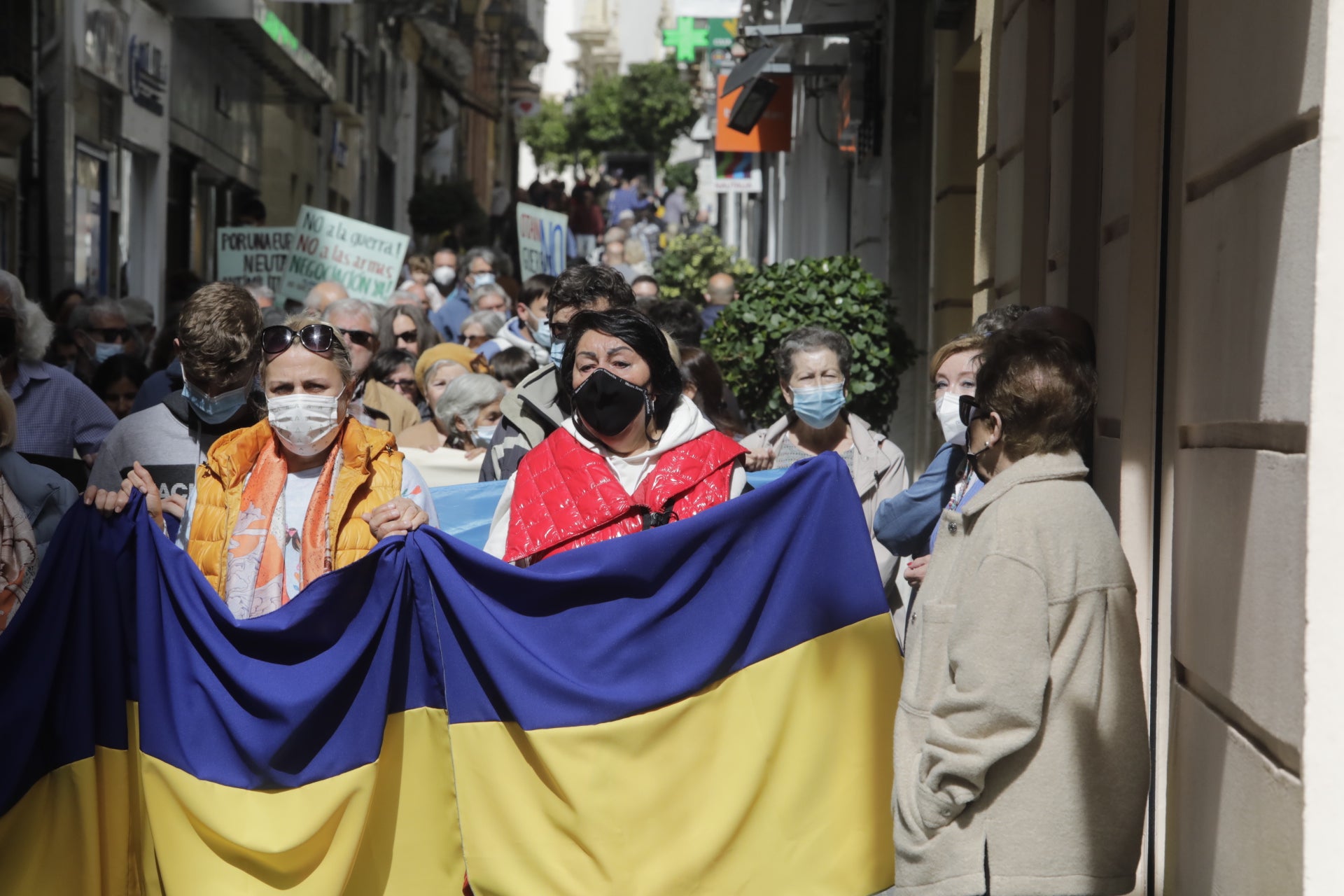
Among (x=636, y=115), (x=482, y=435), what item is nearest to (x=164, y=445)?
(x=482, y=435)

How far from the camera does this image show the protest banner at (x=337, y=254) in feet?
41.7

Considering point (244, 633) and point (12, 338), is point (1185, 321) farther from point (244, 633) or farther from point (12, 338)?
point (12, 338)

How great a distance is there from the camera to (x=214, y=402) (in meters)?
5.35

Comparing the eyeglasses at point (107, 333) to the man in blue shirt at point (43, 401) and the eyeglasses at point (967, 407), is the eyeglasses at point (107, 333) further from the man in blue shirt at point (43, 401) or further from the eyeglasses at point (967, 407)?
the eyeglasses at point (967, 407)

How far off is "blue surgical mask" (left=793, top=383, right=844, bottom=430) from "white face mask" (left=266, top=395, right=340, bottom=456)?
2299mm

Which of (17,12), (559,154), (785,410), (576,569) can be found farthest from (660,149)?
(576,569)

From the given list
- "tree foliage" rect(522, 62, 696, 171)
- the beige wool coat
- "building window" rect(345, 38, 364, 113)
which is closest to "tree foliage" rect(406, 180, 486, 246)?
"building window" rect(345, 38, 364, 113)

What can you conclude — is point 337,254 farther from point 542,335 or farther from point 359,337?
point 542,335

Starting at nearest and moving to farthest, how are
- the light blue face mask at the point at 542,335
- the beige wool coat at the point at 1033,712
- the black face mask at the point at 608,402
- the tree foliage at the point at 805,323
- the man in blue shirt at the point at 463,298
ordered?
the beige wool coat at the point at 1033,712
the black face mask at the point at 608,402
the light blue face mask at the point at 542,335
the tree foliage at the point at 805,323
the man in blue shirt at the point at 463,298

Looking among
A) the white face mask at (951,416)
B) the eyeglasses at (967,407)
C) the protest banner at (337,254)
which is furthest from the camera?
the protest banner at (337,254)

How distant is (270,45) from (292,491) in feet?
64.4

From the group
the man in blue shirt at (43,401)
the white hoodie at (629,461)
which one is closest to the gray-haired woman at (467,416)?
the man in blue shirt at (43,401)

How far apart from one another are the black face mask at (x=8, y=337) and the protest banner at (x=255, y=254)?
6092mm

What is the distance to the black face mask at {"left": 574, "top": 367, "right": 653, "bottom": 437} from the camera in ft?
15.7
